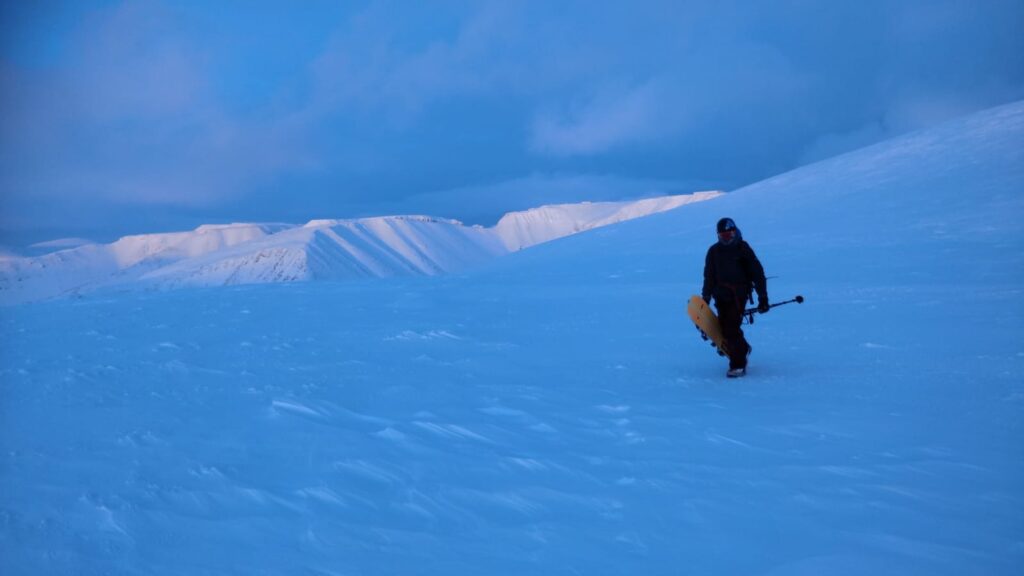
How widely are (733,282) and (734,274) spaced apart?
92 mm

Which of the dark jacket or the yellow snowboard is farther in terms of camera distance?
the yellow snowboard

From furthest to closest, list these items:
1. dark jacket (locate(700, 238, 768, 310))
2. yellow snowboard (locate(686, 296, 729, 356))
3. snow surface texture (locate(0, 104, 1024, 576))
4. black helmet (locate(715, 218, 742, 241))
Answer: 1. yellow snowboard (locate(686, 296, 729, 356))
2. dark jacket (locate(700, 238, 768, 310))
3. black helmet (locate(715, 218, 742, 241))
4. snow surface texture (locate(0, 104, 1024, 576))

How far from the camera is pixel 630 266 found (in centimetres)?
1952

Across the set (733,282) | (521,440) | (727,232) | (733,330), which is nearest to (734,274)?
(733,282)

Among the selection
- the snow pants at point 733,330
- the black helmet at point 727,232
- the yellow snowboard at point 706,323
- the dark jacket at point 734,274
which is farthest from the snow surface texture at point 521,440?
the black helmet at point 727,232

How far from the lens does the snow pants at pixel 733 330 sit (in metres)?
8.04

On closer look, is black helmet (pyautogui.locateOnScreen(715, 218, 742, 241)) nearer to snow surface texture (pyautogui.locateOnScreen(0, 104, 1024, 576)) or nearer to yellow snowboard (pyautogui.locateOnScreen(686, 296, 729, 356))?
yellow snowboard (pyautogui.locateOnScreen(686, 296, 729, 356))

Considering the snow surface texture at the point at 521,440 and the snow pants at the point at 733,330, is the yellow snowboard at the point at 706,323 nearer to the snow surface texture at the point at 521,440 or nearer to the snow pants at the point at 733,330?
the snow pants at the point at 733,330

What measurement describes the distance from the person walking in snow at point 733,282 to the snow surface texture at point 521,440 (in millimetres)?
392

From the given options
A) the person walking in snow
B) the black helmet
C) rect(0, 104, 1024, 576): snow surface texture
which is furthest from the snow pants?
the black helmet

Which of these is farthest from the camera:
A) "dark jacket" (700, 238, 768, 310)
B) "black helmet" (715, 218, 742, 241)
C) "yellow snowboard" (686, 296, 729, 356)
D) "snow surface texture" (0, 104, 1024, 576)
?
"yellow snowboard" (686, 296, 729, 356)

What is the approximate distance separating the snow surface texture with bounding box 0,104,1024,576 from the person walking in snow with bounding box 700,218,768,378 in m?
0.39

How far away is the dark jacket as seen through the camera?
8.14 meters

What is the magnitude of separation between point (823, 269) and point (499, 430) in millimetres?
12462
